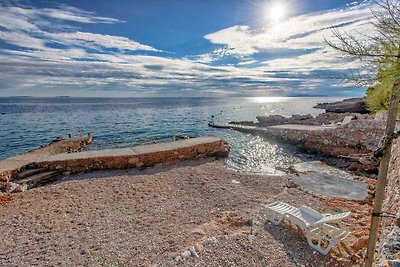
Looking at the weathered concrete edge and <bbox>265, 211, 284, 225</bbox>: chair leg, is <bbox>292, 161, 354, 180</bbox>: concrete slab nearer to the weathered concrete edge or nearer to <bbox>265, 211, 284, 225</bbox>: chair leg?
the weathered concrete edge

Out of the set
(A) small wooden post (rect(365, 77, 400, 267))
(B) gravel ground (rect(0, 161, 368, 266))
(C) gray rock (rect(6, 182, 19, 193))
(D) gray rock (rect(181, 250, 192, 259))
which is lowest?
(C) gray rock (rect(6, 182, 19, 193))

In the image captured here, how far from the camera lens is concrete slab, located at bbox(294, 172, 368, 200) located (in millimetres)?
7598

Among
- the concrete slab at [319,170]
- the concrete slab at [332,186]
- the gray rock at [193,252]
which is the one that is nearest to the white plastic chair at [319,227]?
the gray rock at [193,252]

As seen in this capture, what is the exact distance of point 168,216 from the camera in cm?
642

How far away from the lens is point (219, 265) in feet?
13.1

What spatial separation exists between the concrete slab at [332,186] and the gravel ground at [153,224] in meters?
0.67

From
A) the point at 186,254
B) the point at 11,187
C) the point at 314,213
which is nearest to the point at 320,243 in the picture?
the point at 314,213

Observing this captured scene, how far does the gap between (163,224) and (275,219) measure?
2.52 meters

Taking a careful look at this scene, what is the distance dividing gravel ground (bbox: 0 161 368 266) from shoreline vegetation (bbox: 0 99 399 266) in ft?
0.07

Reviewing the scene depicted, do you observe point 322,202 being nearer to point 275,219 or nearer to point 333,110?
point 275,219

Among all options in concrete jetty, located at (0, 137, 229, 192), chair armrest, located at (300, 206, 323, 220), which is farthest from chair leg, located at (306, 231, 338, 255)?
concrete jetty, located at (0, 137, 229, 192)

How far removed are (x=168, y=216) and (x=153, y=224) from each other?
0.55 m

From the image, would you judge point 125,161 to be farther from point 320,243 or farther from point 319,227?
point 320,243

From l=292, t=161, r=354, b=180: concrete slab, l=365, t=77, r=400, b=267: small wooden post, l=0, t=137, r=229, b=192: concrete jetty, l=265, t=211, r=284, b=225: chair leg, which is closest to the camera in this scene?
l=365, t=77, r=400, b=267: small wooden post
